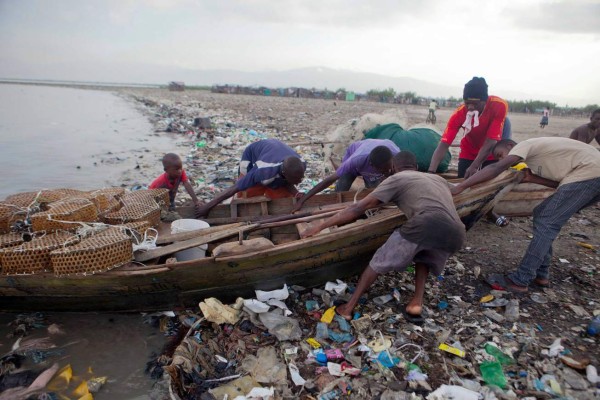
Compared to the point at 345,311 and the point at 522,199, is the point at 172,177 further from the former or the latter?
the point at 522,199

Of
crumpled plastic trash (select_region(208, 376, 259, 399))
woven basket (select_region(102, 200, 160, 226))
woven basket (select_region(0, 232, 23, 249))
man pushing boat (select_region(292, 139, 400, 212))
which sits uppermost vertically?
man pushing boat (select_region(292, 139, 400, 212))

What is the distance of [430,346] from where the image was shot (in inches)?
113

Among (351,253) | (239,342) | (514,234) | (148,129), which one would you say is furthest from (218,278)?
(148,129)

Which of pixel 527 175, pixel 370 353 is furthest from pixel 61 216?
pixel 527 175

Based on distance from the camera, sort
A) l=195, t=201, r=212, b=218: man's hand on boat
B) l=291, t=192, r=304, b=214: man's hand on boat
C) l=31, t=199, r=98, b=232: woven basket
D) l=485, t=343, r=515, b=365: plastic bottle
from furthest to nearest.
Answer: l=195, t=201, r=212, b=218: man's hand on boat
l=291, t=192, r=304, b=214: man's hand on boat
l=31, t=199, r=98, b=232: woven basket
l=485, t=343, r=515, b=365: plastic bottle

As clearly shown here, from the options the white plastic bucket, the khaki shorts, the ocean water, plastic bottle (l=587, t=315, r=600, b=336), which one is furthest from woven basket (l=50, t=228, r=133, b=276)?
the ocean water

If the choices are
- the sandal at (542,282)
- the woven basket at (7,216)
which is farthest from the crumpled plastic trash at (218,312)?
the sandal at (542,282)

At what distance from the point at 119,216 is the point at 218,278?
125 cm

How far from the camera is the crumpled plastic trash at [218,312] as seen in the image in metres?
3.06

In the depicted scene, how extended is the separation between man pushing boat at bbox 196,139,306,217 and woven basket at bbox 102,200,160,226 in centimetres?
66

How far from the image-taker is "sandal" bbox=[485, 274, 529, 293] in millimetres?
3559

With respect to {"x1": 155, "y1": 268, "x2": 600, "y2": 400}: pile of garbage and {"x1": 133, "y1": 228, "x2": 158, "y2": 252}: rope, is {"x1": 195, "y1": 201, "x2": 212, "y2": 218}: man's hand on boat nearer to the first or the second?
{"x1": 133, "y1": 228, "x2": 158, "y2": 252}: rope

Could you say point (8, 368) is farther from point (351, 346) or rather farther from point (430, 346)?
point (430, 346)

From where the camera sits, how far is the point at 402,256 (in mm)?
2953
